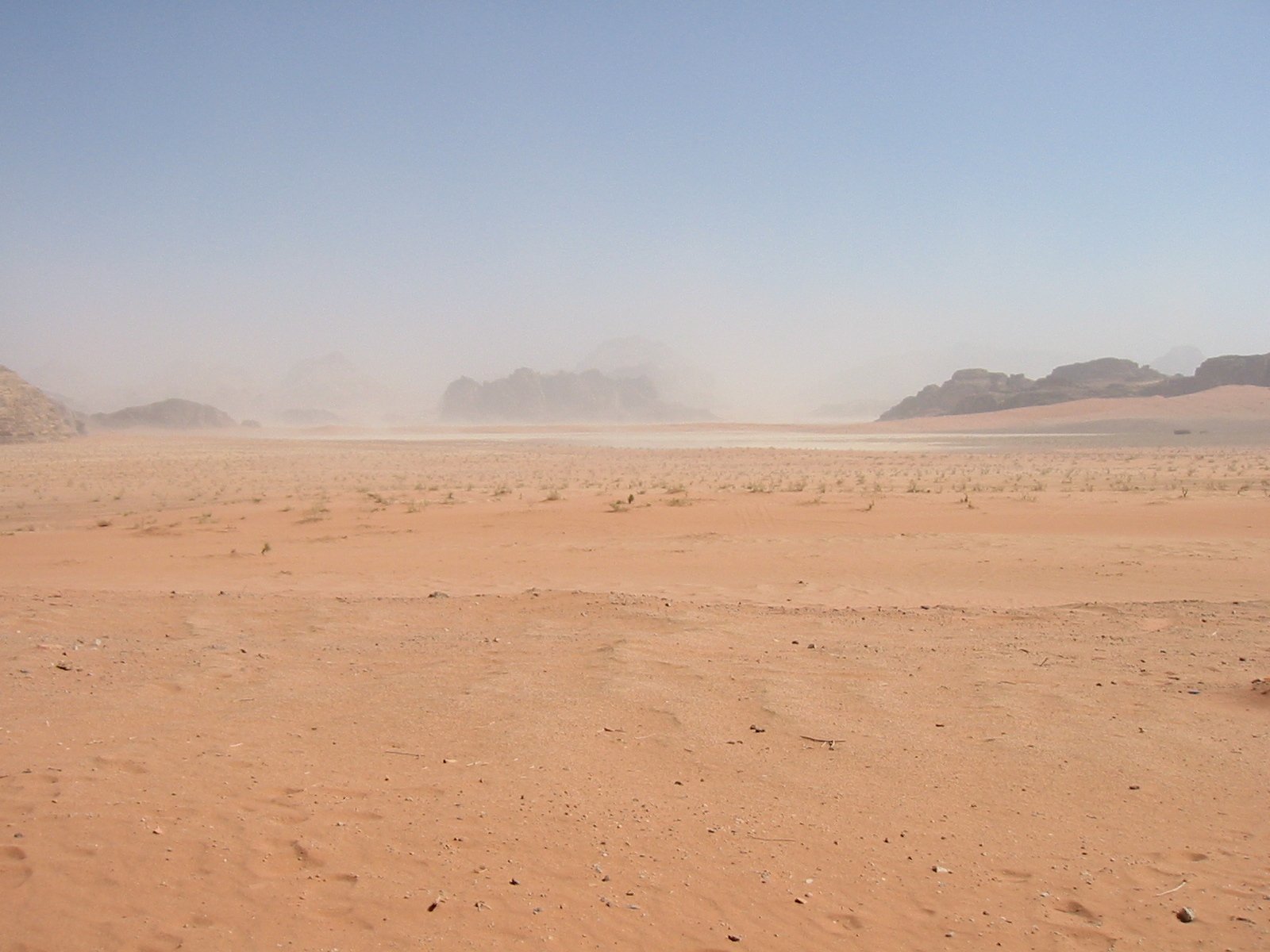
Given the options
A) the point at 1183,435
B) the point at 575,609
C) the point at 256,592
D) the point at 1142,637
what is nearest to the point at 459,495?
the point at 256,592

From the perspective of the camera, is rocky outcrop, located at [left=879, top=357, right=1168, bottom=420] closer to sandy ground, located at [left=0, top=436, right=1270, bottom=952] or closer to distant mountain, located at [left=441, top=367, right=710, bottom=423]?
distant mountain, located at [left=441, top=367, right=710, bottom=423]

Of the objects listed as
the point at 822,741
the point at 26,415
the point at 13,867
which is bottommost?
the point at 822,741

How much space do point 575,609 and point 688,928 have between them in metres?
5.92

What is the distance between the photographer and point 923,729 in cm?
558

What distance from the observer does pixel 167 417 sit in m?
112

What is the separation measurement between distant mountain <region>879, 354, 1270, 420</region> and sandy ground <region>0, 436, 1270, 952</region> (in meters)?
108

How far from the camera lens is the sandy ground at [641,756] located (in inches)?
138

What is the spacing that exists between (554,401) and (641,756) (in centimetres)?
18000

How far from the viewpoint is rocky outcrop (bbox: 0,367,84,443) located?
202 feet

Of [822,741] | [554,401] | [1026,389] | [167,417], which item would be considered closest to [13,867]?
[822,741]

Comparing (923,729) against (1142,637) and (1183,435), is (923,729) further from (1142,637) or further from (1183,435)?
(1183,435)

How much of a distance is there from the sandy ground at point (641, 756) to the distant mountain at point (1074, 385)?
355ft

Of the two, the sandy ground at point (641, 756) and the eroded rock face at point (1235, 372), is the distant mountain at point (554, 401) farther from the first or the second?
the sandy ground at point (641, 756)

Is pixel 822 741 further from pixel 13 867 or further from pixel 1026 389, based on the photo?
pixel 1026 389
